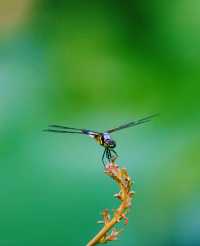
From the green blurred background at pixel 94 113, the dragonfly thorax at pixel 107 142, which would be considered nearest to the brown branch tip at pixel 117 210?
the dragonfly thorax at pixel 107 142

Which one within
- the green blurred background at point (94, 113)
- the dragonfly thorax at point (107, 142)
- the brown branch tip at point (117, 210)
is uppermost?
the green blurred background at point (94, 113)

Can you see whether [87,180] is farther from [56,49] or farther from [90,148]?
→ [56,49]

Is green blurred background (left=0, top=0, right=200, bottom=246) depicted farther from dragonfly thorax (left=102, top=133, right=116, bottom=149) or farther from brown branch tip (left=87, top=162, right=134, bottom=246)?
brown branch tip (left=87, top=162, right=134, bottom=246)

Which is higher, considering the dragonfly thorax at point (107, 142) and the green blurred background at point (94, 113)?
the green blurred background at point (94, 113)

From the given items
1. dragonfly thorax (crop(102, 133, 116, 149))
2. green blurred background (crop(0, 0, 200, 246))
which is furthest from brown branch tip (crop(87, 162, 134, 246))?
green blurred background (crop(0, 0, 200, 246))

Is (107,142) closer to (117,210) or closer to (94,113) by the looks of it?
(117,210)

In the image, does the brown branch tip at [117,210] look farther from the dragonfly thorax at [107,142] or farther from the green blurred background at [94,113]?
the green blurred background at [94,113]
